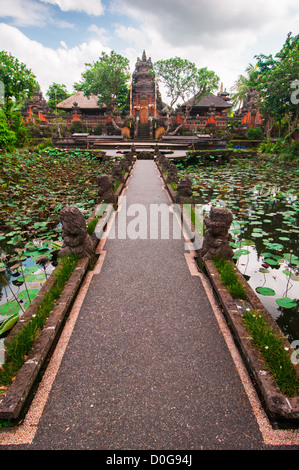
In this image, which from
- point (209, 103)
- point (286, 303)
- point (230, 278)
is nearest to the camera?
point (286, 303)

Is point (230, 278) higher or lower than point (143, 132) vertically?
lower

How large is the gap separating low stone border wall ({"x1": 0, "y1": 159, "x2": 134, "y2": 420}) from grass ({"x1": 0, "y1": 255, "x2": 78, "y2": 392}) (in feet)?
0.15

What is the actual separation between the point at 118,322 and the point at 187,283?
1.21 m

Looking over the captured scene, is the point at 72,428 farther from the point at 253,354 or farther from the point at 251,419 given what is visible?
the point at 253,354

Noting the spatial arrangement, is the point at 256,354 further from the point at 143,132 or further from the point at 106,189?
the point at 143,132

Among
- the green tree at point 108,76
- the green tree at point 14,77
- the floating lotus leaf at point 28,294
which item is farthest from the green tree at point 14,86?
the floating lotus leaf at point 28,294

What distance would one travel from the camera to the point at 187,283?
11.5 feet

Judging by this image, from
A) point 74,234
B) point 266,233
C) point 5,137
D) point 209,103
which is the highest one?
point 209,103

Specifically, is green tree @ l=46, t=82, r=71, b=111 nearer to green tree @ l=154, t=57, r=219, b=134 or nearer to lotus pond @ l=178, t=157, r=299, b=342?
green tree @ l=154, t=57, r=219, b=134

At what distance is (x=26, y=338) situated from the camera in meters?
2.31

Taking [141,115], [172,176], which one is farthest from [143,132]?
[172,176]

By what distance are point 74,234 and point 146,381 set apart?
2.41m

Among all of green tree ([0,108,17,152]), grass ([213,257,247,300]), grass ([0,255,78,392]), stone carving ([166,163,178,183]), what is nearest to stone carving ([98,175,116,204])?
stone carving ([166,163,178,183])

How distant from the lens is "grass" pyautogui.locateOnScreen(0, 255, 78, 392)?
6.68 ft
